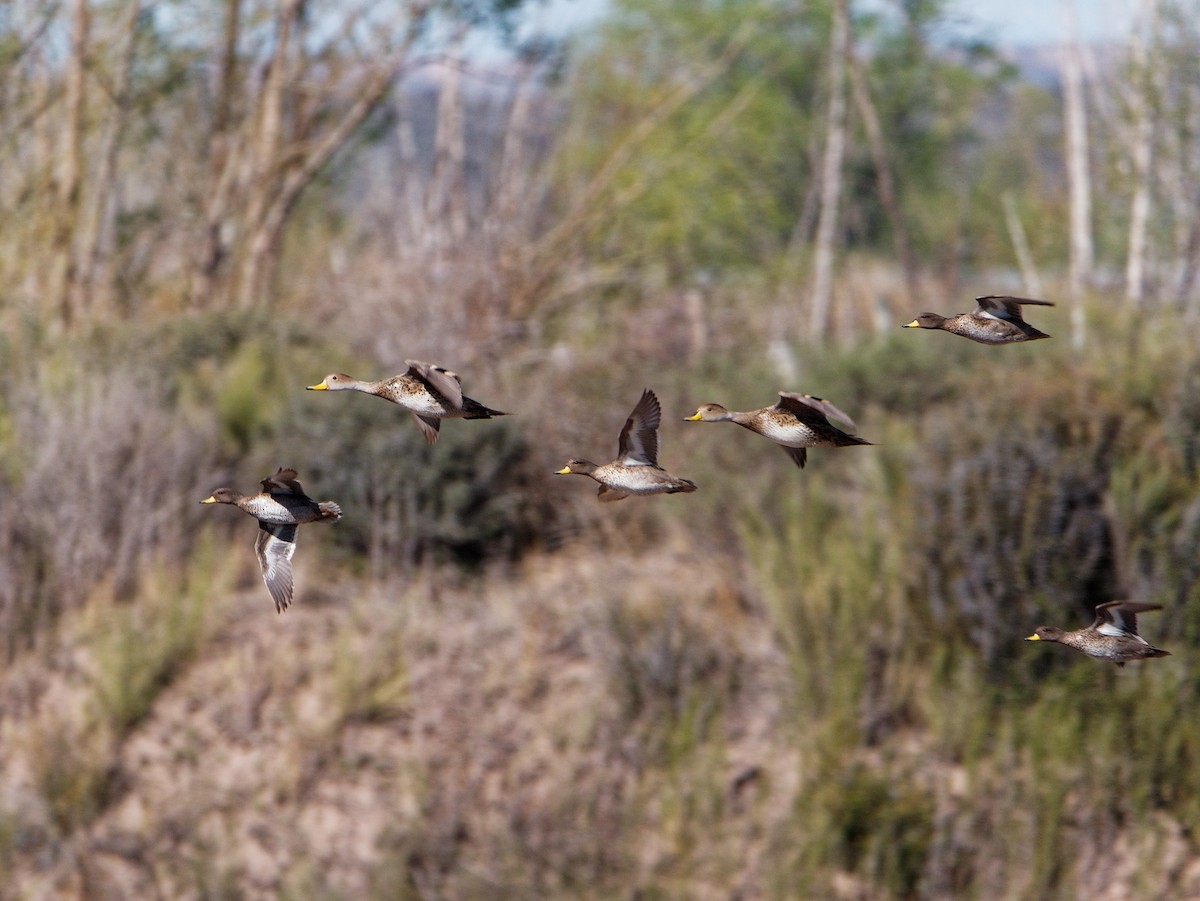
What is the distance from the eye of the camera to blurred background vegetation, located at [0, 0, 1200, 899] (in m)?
6.08

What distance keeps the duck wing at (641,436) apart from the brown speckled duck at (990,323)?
0.48 meters

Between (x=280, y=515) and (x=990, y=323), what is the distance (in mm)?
1168

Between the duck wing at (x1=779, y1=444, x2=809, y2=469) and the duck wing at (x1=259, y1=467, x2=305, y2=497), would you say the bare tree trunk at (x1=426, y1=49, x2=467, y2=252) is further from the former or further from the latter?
the duck wing at (x1=259, y1=467, x2=305, y2=497)

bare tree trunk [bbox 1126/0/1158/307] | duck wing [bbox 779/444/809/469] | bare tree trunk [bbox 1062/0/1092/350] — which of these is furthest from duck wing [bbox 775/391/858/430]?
bare tree trunk [bbox 1062/0/1092/350]

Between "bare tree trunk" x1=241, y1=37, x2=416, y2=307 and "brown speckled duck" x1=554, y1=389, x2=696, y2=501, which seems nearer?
"brown speckled duck" x1=554, y1=389, x2=696, y2=501

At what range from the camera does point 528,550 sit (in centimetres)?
853

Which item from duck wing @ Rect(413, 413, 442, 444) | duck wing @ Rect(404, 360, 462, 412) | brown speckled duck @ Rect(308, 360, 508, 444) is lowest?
duck wing @ Rect(413, 413, 442, 444)

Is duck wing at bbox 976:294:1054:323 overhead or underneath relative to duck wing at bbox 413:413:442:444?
overhead

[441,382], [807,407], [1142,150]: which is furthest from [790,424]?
[1142,150]

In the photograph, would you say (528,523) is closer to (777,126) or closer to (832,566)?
(832,566)

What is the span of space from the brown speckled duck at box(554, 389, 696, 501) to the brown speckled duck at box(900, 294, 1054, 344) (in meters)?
0.47

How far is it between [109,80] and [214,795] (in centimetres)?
689

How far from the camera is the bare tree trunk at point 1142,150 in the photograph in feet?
39.5

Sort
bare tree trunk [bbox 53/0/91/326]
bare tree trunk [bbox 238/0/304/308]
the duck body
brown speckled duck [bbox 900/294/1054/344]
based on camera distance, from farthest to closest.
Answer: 1. bare tree trunk [bbox 238/0/304/308]
2. bare tree trunk [bbox 53/0/91/326]
3. the duck body
4. brown speckled duck [bbox 900/294/1054/344]
